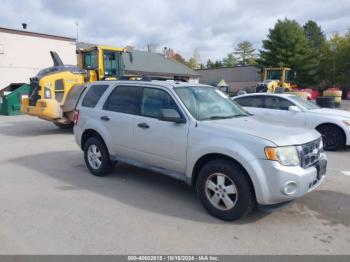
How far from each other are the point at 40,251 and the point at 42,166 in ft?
12.3

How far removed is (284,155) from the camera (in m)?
3.75

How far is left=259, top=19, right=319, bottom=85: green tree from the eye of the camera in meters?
45.2

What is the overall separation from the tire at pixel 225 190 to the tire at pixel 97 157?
223 cm

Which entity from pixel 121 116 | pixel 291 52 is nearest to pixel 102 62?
pixel 121 116

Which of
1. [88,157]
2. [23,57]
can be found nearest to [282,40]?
[23,57]

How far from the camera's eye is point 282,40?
46.0 metres

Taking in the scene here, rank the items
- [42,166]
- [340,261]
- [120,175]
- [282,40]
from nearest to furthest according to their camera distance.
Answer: [340,261]
[120,175]
[42,166]
[282,40]

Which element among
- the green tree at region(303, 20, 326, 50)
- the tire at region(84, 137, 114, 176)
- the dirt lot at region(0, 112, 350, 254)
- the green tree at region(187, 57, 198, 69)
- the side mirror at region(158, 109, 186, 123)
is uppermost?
the green tree at region(303, 20, 326, 50)

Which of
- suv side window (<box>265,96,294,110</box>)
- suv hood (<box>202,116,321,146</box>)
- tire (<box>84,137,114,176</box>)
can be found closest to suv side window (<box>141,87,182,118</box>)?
suv hood (<box>202,116,321,146</box>)

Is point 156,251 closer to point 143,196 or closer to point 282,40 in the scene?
point 143,196

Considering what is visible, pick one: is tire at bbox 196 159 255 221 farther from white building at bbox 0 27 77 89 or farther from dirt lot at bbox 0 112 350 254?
white building at bbox 0 27 77 89

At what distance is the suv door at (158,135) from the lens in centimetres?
454

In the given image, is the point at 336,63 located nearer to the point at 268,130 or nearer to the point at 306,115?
the point at 306,115

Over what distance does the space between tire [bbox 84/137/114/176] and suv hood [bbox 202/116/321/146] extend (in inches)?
91.6
